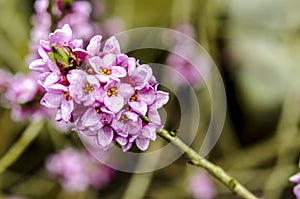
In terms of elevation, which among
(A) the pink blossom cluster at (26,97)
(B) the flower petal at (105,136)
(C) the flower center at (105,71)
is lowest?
→ (A) the pink blossom cluster at (26,97)

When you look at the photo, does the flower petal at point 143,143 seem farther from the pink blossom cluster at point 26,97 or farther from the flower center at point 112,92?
the pink blossom cluster at point 26,97

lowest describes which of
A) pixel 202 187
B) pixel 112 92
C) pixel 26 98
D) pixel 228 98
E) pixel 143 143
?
pixel 202 187

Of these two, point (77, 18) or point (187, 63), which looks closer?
point (77, 18)

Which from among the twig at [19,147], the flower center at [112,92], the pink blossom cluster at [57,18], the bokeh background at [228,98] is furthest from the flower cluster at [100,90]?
the bokeh background at [228,98]

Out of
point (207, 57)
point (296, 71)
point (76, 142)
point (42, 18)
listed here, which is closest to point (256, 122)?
point (296, 71)

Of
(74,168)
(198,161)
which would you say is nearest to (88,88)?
(198,161)

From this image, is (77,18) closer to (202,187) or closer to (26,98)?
(26,98)
